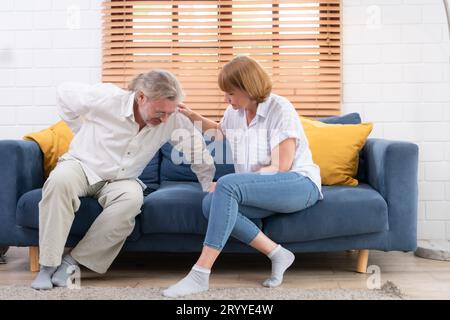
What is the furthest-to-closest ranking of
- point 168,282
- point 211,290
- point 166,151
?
point 166,151 < point 168,282 < point 211,290

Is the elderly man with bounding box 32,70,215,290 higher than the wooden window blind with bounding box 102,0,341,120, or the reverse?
the wooden window blind with bounding box 102,0,341,120

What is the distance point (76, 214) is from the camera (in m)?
2.70

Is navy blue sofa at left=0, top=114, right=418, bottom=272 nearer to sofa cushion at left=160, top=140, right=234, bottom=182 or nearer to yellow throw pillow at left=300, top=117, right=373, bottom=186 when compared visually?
yellow throw pillow at left=300, top=117, right=373, bottom=186

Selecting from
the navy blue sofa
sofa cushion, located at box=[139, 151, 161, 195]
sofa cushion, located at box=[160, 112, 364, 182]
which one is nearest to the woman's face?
the navy blue sofa

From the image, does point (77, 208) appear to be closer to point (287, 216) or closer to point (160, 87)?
point (160, 87)

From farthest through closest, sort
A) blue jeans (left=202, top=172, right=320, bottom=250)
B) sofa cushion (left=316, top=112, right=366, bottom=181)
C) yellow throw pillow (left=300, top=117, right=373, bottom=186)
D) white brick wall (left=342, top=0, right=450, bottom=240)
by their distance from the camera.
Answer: white brick wall (left=342, top=0, right=450, bottom=240)
sofa cushion (left=316, top=112, right=366, bottom=181)
yellow throw pillow (left=300, top=117, right=373, bottom=186)
blue jeans (left=202, top=172, right=320, bottom=250)

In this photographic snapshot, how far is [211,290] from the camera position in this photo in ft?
8.03

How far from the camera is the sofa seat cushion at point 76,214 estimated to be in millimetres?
2699

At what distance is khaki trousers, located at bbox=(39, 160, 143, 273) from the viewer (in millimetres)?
2525

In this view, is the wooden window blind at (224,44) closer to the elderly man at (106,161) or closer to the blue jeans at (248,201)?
the elderly man at (106,161)

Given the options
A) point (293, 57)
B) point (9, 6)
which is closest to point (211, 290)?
point (293, 57)

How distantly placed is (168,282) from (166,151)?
94cm

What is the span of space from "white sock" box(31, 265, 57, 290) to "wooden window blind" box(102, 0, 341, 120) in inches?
61.5
